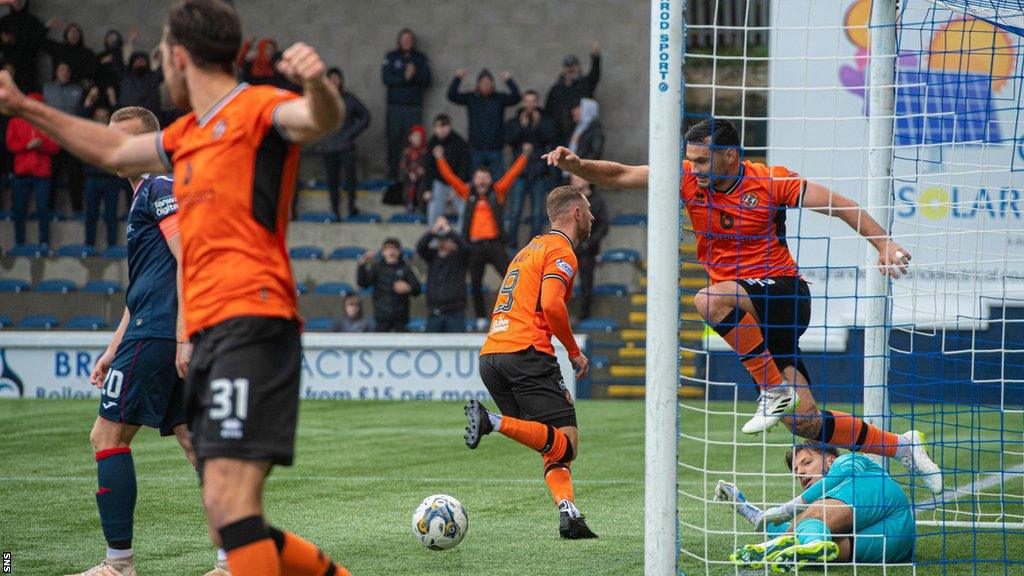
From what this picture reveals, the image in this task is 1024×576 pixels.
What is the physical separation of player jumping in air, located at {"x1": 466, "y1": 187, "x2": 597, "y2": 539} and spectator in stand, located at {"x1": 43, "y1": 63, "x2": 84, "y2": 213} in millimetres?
14636

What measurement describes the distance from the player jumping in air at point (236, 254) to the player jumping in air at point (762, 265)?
244 cm

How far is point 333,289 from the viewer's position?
20.0 meters

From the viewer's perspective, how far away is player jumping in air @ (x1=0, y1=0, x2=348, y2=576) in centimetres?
366

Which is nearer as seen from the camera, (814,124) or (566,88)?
(814,124)

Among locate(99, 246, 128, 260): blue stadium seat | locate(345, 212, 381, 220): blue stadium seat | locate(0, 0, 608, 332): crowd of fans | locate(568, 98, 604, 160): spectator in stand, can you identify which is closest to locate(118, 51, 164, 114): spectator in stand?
locate(0, 0, 608, 332): crowd of fans

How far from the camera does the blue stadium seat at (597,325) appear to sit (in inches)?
732

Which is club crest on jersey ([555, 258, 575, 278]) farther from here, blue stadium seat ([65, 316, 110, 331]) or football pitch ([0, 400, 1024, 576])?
blue stadium seat ([65, 316, 110, 331])

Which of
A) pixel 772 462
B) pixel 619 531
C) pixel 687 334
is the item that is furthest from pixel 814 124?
pixel 619 531

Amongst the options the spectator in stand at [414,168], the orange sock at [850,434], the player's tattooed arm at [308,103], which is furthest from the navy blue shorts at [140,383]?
the spectator in stand at [414,168]

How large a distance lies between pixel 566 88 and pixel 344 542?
1384 cm

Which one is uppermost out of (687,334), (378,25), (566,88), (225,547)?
(378,25)

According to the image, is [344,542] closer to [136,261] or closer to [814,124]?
[136,261]

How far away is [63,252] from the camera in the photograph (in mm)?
20734

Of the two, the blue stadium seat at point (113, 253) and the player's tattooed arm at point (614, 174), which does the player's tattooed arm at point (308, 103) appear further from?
the blue stadium seat at point (113, 253)
